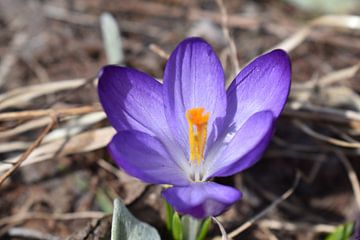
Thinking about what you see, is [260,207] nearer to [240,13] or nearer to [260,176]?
[260,176]

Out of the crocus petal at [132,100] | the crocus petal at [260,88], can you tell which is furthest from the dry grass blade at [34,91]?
the crocus petal at [260,88]

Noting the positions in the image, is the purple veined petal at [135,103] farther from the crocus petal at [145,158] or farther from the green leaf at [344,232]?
the green leaf at [344,232]

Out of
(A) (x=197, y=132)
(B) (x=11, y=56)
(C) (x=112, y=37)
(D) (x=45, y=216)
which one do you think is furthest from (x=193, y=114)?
(B) (x=11, y=56)

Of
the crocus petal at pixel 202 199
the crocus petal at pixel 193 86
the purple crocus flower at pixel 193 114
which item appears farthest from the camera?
the crocus petal at pixel 193 86

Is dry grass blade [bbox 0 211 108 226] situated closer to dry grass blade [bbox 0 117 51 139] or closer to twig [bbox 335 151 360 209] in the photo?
dry grass blade [bbox 0 117 51 139]

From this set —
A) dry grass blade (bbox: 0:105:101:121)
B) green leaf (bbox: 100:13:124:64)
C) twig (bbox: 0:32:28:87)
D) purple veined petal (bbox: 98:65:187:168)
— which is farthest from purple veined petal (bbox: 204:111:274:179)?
twig (bbox: 0:32:28:87)

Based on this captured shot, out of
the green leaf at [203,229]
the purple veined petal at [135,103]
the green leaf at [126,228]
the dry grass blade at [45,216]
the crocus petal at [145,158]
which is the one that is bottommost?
the dry grass blade at [45,216]

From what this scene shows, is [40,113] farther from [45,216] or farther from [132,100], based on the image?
[132,100]
